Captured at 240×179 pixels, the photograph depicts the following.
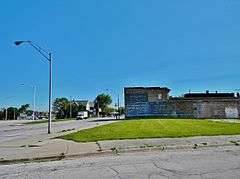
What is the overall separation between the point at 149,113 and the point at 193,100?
9.97 m

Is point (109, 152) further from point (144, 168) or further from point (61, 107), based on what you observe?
point (61, 107)

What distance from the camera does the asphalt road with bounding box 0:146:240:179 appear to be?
924 cm

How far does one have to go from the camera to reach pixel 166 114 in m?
80.2

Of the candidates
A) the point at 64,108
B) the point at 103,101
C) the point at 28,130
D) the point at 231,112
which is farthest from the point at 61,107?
the point at 28,130

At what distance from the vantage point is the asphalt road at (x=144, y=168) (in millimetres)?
9243

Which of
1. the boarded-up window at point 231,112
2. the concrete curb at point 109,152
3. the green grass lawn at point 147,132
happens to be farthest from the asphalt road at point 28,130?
the boarded-up window at point 231,112

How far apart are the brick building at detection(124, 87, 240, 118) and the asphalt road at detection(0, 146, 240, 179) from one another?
216 ft

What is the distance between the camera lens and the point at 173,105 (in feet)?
263

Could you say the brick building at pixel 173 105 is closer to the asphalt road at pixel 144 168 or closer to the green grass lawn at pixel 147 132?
the green grass lawn at pixel 147 132

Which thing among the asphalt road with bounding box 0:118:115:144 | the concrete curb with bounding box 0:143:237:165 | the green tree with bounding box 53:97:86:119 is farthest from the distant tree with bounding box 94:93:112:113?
the concrete curb with bounding box 0:143:237:165

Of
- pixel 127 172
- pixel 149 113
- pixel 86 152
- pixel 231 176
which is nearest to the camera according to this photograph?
pixel 231 176

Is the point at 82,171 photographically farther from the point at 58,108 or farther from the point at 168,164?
the point at 58,108

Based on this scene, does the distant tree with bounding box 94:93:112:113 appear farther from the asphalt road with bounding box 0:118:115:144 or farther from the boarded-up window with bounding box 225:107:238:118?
the asphalt road with bounding box 0:118:115:144

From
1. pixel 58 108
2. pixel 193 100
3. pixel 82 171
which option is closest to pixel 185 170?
pixel 82 171
